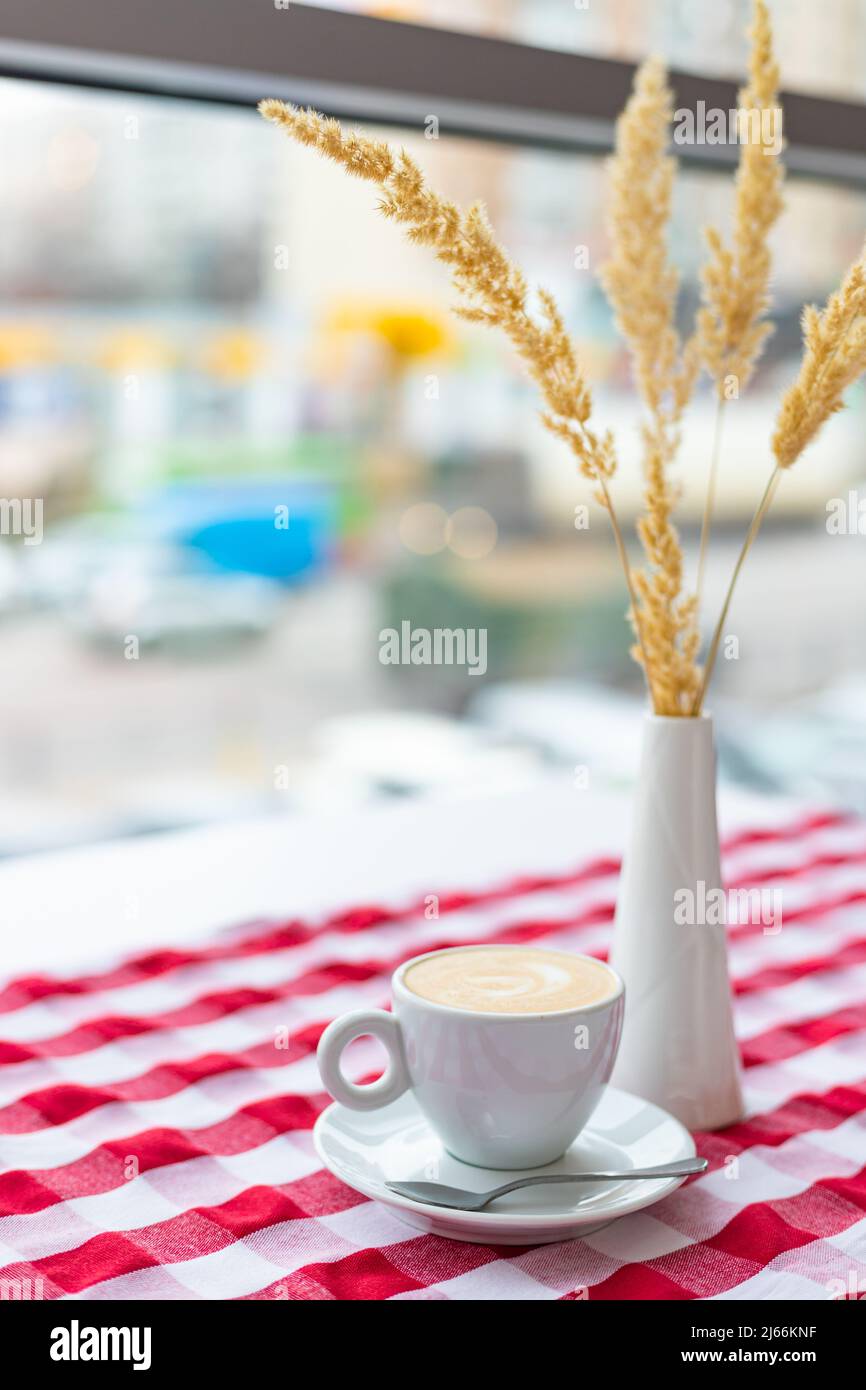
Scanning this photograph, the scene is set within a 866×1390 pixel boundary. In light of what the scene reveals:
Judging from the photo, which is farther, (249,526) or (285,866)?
(249,526)

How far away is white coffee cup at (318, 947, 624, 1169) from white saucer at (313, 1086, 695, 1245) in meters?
0.01

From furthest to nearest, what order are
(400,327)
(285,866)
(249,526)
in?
(249,526)
(400,327)
(285,866)

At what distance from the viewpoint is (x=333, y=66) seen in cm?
76

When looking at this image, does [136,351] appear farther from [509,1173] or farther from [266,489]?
[509,1173]

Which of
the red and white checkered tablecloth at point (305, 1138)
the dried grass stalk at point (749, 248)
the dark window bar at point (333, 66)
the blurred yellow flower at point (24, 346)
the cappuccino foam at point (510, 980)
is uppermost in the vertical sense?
the blurred yellow flower at point (24, 346)

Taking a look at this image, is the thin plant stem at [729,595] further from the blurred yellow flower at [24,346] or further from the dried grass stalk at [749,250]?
the blurred yellow flower at [24,346]

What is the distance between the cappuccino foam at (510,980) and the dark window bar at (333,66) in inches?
19.6

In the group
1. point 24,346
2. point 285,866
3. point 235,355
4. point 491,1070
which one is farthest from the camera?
point 235,355

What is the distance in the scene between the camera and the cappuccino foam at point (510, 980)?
0.54 meters

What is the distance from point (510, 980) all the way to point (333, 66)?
0.52 m

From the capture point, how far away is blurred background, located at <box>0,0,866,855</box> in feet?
12.8

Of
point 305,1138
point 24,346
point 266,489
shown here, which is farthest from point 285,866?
point 266,489

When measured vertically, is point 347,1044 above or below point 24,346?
below

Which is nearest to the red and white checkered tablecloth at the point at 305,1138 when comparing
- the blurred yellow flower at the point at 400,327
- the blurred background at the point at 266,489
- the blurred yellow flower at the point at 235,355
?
the blurred background at the point at 266,489
